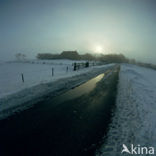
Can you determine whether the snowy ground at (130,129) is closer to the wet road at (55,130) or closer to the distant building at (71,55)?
the wet road at (55,130)

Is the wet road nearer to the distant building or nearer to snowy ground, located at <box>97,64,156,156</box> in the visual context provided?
snowy ground, located at <box>97,64,156,156</box>

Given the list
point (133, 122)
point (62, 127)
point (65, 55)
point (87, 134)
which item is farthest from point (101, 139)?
point (65, 55)

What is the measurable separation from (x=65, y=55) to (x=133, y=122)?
106 meters

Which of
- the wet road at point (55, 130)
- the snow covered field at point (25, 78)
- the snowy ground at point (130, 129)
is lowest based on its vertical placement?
the snow covered field at point (25, 78)

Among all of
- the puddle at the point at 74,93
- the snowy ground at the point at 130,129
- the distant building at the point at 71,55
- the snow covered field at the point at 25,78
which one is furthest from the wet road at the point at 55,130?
the distant building at the point at 71,55

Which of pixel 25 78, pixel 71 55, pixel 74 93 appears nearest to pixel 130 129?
pixel 74 93

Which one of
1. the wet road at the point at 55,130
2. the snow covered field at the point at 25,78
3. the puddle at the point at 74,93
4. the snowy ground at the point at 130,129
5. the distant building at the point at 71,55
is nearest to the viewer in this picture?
the wet road at the point at 55,130

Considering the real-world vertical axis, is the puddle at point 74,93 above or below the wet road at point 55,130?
below

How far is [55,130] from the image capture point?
3.38m

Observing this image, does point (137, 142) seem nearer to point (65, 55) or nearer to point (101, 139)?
point (101, 139)

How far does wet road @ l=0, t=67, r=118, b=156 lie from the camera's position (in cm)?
264

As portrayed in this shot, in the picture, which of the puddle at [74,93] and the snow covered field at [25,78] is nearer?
the puddle at [74,93]

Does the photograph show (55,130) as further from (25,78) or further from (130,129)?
(25,78)

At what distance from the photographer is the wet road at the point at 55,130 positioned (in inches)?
104
